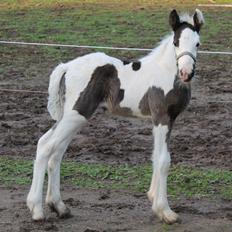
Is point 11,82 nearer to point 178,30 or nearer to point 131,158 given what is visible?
point 131,158

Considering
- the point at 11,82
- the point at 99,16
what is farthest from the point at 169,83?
the point at 99,16

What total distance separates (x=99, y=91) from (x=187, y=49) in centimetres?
85

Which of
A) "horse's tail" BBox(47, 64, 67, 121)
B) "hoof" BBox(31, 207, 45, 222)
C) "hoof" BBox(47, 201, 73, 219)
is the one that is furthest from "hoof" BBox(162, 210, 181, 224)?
"horse's tail" BBox(47, 64, 67, 121)

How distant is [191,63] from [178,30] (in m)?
0.36

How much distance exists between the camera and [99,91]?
571 cm

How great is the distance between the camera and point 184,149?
7.85 metres

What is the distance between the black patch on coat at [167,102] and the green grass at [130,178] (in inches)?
40.3

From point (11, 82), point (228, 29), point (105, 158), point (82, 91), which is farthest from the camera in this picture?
point (228, 29)

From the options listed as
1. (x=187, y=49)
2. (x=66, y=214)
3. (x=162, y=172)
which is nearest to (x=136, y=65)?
(x=187, y=49)

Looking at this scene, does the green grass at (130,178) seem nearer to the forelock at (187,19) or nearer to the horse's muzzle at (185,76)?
the horse's muzzle at (185,76)

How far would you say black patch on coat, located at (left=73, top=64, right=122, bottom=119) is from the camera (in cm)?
566

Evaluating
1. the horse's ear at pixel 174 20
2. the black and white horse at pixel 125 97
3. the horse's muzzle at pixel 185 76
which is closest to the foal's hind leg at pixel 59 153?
the black and white horse at pixel 125 97

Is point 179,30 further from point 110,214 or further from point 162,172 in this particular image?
point 110,214

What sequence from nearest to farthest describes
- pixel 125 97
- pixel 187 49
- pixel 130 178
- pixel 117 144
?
pixel 187 49
pixel 125 97
pixel 130 178
pixel 117 144
